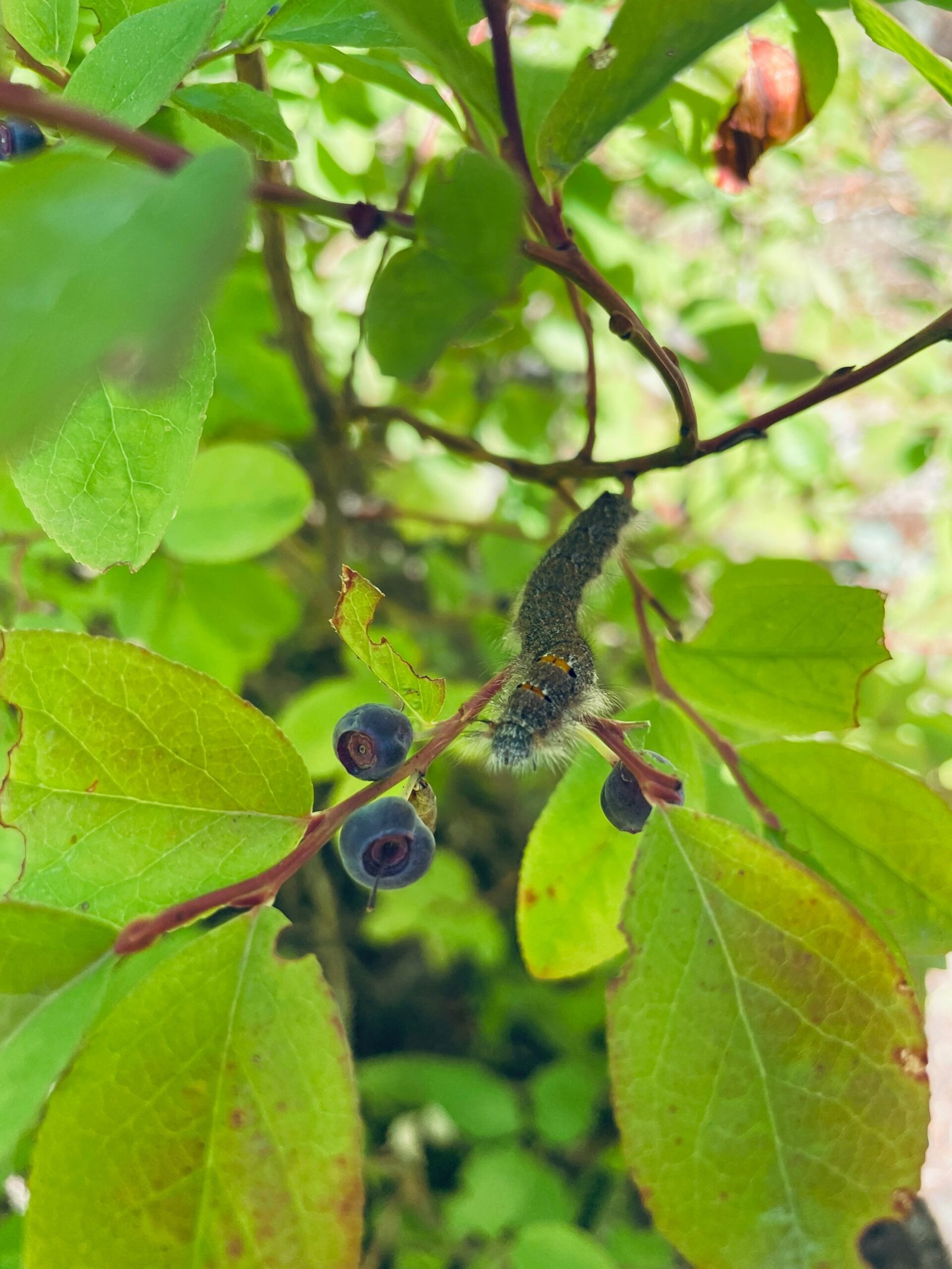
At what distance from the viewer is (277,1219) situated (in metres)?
0.39

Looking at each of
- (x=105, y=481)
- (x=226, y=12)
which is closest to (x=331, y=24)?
(x=226, y=12)

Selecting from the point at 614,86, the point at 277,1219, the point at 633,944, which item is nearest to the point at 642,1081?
the point at 633,944

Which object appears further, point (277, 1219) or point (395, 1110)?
point (395, 1110)

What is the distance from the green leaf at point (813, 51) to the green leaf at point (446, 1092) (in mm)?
1413

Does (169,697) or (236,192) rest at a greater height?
(236,192)

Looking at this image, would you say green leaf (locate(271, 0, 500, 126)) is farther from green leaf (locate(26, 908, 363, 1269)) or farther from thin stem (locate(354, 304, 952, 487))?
green leaf (locate(26, 908, 363, 1269))

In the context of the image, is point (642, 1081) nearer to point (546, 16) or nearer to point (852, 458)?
point (546, 16)

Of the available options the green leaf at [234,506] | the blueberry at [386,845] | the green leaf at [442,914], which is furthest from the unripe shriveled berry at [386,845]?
the green leaf at [442,914]

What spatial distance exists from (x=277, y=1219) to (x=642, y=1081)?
0.18 metres

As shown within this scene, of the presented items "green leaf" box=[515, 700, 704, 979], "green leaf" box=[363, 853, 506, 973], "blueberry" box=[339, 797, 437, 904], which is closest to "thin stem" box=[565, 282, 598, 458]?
"green leaf" box=[515, 700, 704, 979]

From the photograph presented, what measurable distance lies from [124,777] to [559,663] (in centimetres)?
25

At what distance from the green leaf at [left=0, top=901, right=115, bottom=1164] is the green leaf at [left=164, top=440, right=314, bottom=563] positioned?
574 millimetres

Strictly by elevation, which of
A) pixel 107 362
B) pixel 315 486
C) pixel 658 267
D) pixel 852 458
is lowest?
pixel 315 486

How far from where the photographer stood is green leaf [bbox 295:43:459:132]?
568 mm
